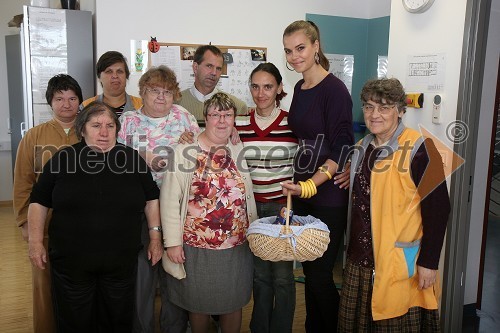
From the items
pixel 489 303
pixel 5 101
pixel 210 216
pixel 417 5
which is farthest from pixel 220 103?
pixel 5 101

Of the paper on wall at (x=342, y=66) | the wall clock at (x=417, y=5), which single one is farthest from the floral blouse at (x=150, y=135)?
the paper on wall at (x=342, y=66)

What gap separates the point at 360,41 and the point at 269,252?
9.47 ft

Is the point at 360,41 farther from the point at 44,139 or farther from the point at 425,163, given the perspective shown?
the point at 44,139

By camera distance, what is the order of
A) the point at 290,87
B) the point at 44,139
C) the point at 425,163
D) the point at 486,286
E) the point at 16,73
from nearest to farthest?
1. the point at 425,163
2. the point at 44,139
3. the point at 486,286
4. the point at 290,87
5. the point at 16,73

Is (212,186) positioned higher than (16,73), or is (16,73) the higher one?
(16,73)

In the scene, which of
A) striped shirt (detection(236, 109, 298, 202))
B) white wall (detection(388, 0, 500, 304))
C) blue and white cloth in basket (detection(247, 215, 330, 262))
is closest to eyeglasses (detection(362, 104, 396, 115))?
striped shirt (detection(236, 109, 298, 202))

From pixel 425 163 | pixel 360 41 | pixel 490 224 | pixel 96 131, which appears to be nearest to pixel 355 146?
pixel 425 163

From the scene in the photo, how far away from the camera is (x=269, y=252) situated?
6.02 ft

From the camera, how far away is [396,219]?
1893 mm

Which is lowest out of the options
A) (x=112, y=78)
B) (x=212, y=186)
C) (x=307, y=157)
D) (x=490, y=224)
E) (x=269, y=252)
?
(x=490, y=224)

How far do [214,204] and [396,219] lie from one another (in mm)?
836

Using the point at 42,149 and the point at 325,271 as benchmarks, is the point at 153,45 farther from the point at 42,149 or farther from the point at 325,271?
the point at 325,271

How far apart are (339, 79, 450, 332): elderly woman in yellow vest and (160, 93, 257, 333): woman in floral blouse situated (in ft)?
1.91

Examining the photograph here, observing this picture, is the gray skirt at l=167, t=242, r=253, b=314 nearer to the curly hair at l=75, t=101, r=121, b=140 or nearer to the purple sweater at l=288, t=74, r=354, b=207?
the purple sweater at l=288, t=74, r=354, b=207
